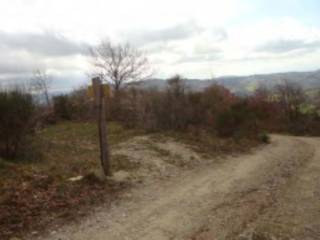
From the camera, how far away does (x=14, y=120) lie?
27.7 ft

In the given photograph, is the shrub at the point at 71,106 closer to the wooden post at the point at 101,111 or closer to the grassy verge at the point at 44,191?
the grassy verge at the point at 44,191

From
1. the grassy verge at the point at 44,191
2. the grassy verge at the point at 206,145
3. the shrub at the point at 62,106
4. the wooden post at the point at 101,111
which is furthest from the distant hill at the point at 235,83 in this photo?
the wooden post at the point at 101,111

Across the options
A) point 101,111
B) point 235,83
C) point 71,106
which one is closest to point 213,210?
point 101,111

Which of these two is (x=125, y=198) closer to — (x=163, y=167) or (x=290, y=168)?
(x=163, y=167)

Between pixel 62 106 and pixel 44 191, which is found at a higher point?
pixel 62 106

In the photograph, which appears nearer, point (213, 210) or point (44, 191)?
point (213, 210)

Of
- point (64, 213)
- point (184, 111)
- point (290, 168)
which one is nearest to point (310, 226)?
point (64, 213)

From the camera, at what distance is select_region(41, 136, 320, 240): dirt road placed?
473 centimetres

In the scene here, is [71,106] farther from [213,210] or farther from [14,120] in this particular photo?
[213,210]

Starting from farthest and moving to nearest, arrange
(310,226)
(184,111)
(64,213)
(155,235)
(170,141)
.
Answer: (184,111), (170,141), (64,213), (310,226), (155,235)

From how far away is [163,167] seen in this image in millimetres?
9547

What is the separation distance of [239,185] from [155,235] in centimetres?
360

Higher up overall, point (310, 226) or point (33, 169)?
point (33, 169)

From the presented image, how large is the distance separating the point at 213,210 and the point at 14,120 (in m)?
5.53
